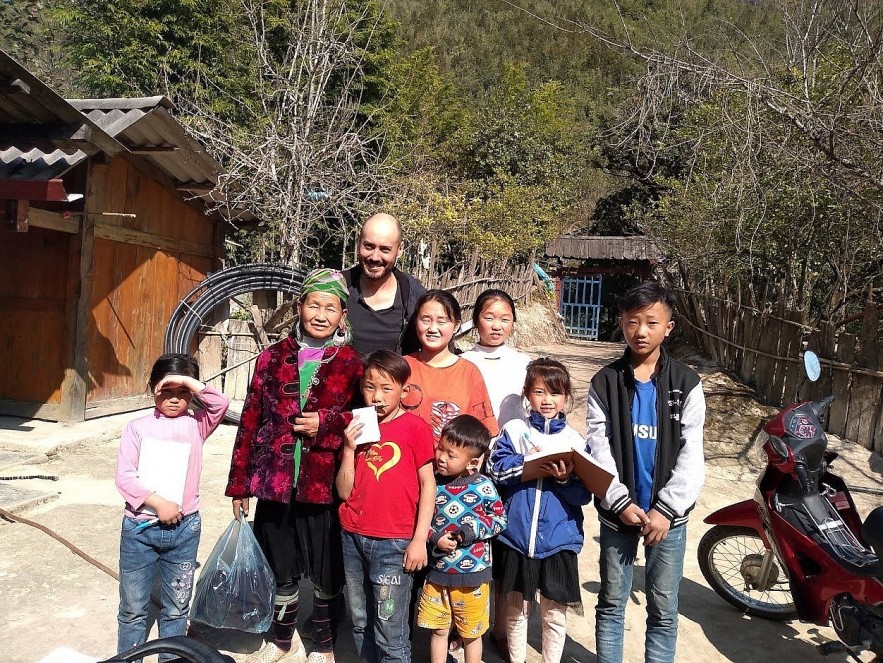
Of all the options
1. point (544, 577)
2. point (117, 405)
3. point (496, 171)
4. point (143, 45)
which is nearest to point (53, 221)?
point (117, 405)

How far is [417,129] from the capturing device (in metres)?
19.1

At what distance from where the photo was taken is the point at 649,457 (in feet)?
7.79

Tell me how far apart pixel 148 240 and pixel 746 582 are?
6.60m

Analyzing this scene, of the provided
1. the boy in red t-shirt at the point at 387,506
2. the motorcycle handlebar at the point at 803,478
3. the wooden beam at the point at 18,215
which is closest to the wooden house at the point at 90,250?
the wooden beam at the point at 18,215

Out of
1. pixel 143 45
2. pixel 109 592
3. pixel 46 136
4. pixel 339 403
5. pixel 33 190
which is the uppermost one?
pixel 143 45

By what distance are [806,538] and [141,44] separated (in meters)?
16.5

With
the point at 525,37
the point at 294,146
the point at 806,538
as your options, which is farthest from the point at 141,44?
the point at 525,37

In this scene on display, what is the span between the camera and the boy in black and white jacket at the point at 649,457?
7.73 feet

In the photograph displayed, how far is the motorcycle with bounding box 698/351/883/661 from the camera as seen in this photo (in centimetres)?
251

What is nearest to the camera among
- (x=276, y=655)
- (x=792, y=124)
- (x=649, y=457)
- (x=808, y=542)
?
(x=649, y=457)

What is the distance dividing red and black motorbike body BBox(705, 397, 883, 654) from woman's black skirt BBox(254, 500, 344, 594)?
1977 millimetres

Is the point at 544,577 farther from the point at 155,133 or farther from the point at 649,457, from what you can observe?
the point at 155,133

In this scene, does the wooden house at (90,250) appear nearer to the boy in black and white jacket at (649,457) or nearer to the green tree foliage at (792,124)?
the green tree foliage at (792,124)

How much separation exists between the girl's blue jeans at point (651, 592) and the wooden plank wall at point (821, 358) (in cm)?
464
